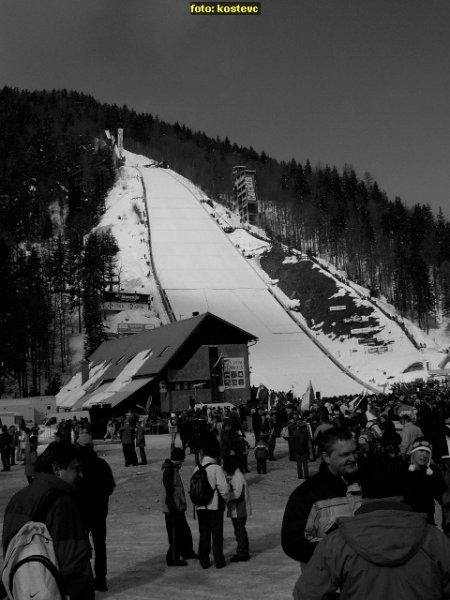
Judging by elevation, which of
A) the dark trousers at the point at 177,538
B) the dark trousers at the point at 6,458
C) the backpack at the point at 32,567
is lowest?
the dark trousers at the point at 6,458

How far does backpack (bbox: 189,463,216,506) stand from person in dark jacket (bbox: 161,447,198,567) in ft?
2.16

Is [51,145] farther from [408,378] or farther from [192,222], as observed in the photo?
[408,378]

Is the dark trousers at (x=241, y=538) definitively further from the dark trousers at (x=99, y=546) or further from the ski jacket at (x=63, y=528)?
the ski jacket at (x=63, y=528)

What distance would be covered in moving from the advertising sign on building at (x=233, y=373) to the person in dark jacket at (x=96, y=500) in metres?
37.0

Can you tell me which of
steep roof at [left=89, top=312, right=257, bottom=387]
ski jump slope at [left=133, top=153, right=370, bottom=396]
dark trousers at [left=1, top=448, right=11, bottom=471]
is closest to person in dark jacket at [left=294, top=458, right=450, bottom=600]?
dark trousers at [left=1, top=448, right=11, bottom=471]

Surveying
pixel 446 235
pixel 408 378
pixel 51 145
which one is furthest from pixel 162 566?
pixel 51 145

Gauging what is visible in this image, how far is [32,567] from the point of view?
3809mm

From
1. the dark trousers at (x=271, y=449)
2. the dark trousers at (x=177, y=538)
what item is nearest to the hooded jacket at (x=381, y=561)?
the dark trousers at (x=177, y=538)

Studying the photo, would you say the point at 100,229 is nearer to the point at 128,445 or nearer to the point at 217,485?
the point at 128,445

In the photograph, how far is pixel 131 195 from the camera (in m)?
109

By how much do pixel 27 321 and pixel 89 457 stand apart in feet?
178

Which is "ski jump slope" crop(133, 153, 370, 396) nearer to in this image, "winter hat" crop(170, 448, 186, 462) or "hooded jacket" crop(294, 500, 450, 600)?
"winter hat" crop(170, 448, 186, 462)

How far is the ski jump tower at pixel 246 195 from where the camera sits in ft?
384

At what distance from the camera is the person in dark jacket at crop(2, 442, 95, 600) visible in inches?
159
